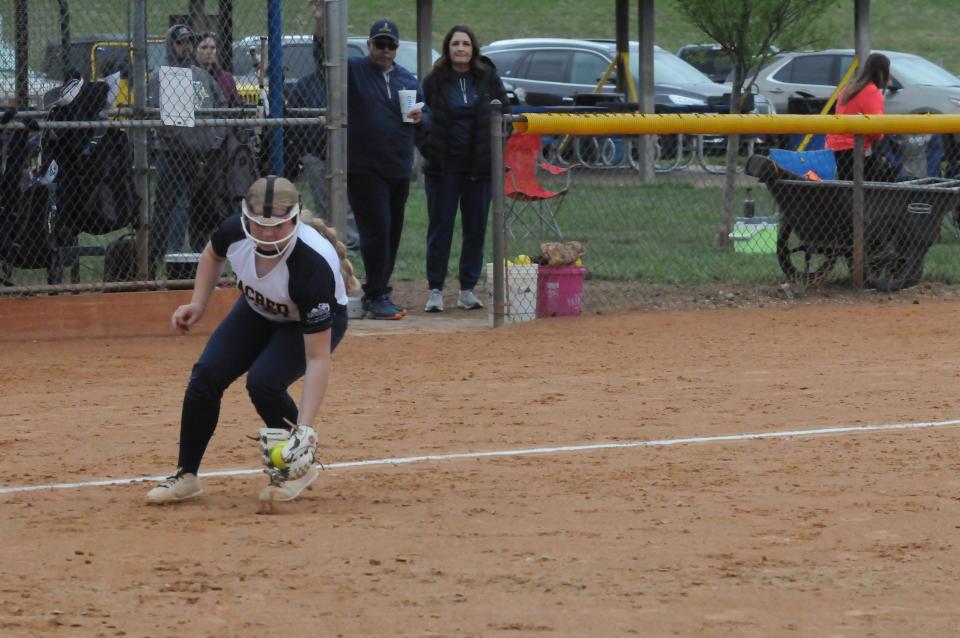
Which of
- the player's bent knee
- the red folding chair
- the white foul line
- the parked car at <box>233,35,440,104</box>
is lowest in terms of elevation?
the white foul line

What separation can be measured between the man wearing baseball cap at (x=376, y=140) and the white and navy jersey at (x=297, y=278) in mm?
5075

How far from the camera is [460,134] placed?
11.3m

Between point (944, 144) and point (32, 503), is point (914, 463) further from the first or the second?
point (944, 144)

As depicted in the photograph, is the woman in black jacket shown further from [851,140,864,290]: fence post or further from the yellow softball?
the yellow softball

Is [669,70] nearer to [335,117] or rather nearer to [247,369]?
[335,117]

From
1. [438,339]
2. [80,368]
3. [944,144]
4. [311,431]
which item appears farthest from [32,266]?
[944,144]

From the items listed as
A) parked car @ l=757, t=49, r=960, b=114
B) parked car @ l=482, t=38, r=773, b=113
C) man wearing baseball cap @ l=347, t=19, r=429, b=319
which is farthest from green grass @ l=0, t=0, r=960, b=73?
man wearing baseball cap @ l=347, t=19, r=429, b=319

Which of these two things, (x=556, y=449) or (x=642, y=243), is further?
(x=642, y=243)

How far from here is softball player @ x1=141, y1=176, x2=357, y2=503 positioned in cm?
584

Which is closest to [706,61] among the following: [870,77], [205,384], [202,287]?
[870,77]

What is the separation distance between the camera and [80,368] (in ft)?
31.8

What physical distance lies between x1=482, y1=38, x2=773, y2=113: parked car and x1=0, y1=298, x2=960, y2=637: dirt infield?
1492 centimetres

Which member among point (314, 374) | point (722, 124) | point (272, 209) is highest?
point (722, 124)

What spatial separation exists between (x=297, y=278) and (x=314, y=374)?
37cm
